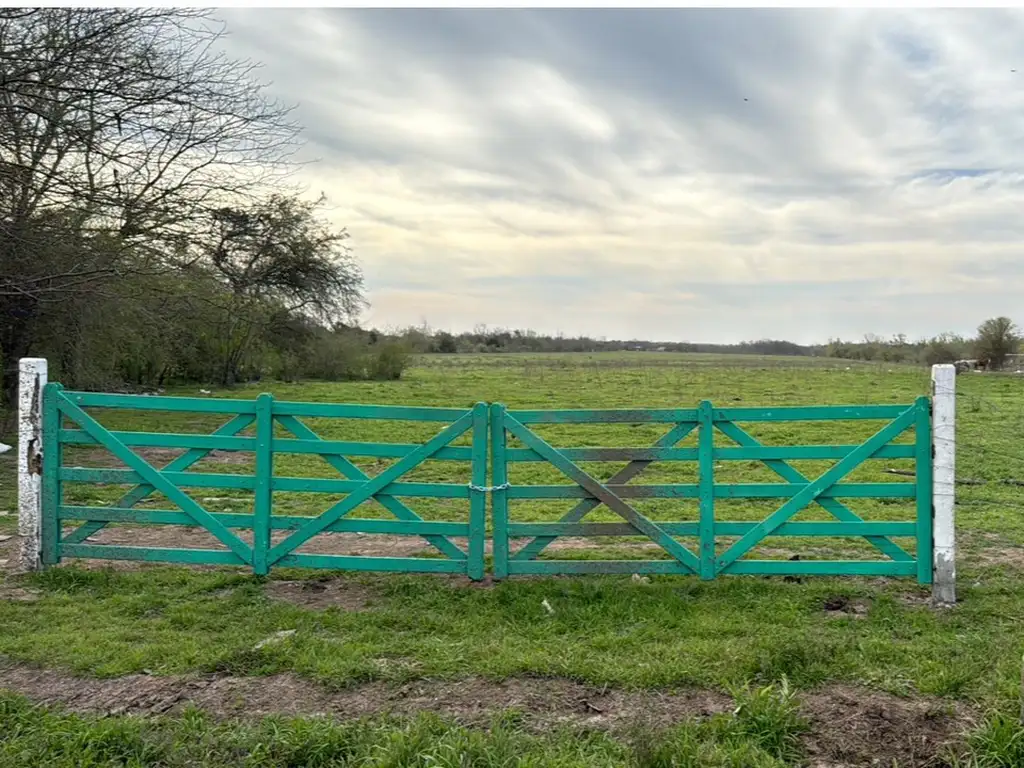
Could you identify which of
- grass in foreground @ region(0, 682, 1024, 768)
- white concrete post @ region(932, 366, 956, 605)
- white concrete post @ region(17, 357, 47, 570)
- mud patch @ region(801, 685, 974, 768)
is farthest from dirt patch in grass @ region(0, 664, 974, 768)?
white concrete post @ region(17, 357, 47, 570)

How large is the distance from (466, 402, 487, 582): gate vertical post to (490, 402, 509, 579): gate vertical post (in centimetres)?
8

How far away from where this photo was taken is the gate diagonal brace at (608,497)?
6.01 m

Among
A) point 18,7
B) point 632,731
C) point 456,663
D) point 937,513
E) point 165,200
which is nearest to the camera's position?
point 632,731

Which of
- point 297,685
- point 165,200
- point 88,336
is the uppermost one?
point 165,200

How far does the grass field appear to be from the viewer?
11.9ft

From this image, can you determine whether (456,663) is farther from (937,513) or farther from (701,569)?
(937,513)

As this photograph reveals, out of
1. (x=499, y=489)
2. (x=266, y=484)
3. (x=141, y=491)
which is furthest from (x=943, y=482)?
(x=141, y=491)

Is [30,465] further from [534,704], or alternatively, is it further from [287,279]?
[287,279]

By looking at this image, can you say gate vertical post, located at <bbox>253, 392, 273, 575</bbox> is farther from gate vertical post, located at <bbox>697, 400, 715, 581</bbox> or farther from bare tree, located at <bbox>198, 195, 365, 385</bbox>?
bare tree, located at <bbox>198, 195, 365, 385</bbox>

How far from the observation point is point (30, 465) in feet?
21.1

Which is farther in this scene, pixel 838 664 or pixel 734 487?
pixel 734 487

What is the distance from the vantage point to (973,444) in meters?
15.2

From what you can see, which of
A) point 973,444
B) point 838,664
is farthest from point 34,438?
point 973,444

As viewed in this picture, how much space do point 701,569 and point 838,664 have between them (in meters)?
1.66
